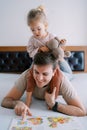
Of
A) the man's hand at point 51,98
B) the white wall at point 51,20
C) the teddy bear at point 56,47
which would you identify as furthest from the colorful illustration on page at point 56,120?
the white wall at point 51,20

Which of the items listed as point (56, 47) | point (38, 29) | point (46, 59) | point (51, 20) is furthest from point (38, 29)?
point (51, 20)

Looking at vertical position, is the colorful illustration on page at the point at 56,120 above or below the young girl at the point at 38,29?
below

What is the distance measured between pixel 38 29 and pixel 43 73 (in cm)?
72

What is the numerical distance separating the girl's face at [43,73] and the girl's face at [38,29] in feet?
2.15

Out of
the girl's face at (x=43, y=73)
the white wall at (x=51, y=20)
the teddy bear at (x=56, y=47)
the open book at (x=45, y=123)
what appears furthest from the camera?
the white wall at (x=51, y=20)

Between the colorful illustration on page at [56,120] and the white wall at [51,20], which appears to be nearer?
the colorful illustration on page at [56,120]

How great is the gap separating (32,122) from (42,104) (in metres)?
0.38

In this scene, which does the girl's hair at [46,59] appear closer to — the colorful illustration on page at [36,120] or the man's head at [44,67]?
the man's head at [44,67]

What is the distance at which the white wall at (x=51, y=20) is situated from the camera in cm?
318

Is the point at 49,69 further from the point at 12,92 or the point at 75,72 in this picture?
the point at 75,72

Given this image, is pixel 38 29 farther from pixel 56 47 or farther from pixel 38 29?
pixel 56 47

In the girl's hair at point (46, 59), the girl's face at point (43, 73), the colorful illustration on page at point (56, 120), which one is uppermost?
the girl's hair at point (46, 59)

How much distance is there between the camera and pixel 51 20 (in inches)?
127

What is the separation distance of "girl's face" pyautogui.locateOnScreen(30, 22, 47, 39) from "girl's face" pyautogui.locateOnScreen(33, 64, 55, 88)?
65 centimetres
